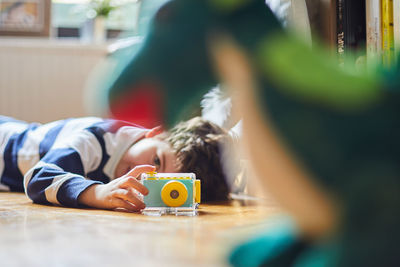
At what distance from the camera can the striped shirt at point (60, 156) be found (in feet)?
3.14

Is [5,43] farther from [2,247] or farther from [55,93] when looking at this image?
[2,247]

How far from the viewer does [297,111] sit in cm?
29

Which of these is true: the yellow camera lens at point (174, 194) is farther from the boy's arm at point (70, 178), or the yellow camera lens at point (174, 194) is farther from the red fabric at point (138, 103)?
the red fabric at point (138, 103)

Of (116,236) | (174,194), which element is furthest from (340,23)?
(116,236)

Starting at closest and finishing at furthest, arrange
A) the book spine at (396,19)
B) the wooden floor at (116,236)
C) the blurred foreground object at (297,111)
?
the blurred foreground object at (297,111), the wooden floor at (116,236), the book spine at (396,19)

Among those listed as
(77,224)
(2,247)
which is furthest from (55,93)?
(2,247)

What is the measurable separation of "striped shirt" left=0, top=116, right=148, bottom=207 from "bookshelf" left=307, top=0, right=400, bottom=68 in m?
0.42

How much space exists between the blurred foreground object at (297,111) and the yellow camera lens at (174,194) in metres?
0.59

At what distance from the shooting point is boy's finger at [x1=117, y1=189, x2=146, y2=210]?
34.5 inches

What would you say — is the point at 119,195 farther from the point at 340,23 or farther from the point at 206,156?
the point at 340,23

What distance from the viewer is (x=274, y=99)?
0.30 meters

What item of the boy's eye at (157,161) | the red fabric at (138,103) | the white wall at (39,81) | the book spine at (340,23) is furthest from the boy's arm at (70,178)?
the white wall at (39,81)

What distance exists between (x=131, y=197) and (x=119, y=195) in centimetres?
2

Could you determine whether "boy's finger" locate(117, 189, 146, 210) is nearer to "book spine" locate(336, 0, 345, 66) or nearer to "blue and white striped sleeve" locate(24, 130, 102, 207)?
"blue and white striped sleeve" locate(24, 130, 102, 207)
